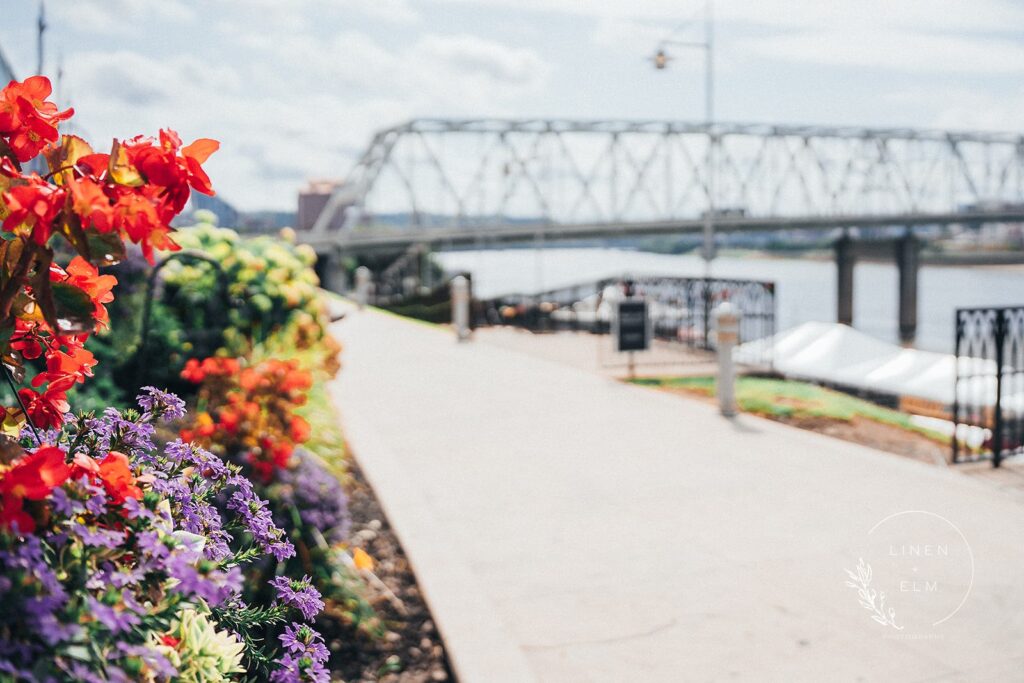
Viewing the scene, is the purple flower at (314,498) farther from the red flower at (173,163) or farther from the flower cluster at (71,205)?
the red flower at (173,163)

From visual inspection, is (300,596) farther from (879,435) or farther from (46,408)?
(879,435)

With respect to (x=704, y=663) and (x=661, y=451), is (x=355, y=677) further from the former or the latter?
(x=661, y=451)

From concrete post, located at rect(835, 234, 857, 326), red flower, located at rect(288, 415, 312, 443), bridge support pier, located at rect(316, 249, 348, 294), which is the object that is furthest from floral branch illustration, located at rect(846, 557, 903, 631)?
concrete post, located at rect(835, 234, 857, 326)

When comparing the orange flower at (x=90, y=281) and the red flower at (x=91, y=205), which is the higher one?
the red flower at (x=91, y=205)

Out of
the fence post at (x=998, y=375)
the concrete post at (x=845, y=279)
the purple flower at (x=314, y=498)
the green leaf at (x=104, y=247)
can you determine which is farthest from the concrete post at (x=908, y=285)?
the green leaf at (x=104, y=247)

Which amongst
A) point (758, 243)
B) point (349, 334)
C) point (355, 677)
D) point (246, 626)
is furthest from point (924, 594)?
point (758, 243)

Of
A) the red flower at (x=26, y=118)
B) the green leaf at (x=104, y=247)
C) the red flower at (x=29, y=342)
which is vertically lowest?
the red flower at (x=29, y=342)

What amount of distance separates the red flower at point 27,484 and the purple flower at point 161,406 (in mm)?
454

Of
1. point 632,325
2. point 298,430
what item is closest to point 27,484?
point 298,430

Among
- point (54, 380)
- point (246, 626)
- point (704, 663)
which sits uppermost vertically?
point (54, 380)

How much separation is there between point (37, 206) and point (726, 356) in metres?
8.66

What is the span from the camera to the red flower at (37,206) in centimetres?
130

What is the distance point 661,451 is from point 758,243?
3416 inches

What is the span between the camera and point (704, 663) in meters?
3.84
